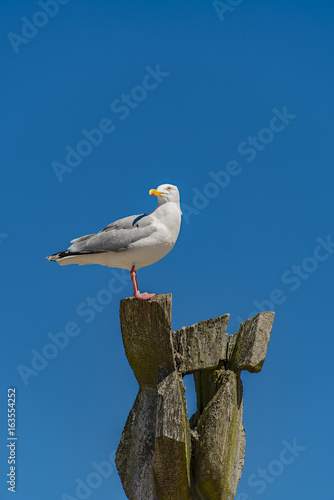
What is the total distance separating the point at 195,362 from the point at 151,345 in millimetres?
707

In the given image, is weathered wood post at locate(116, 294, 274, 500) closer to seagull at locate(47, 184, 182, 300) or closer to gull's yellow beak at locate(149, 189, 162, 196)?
seagull at locate(47, 184, 182, 300)

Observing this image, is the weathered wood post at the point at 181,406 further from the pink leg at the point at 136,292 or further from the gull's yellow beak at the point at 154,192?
the gull's yellow beak at the point at 154,192

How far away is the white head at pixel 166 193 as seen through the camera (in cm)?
988

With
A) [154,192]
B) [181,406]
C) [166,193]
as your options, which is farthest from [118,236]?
[181,406]

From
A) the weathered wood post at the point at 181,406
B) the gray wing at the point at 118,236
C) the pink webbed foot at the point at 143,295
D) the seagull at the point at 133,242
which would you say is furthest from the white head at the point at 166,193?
the weathered wood post at the point at 181,406

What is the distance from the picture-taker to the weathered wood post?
834cm

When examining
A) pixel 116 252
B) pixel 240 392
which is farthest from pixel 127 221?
pixel 240 392

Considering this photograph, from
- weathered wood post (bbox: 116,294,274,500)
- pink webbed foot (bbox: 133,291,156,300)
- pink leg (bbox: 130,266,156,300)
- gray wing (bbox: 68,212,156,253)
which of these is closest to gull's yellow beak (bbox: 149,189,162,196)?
gray wing (bbox: 68,212,156,253)

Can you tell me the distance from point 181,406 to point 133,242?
2594 millimetres

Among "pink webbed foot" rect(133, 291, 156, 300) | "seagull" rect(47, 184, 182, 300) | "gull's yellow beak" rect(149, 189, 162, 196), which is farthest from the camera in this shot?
"gull's yellow beak" rect(149, 189, 162, 196)

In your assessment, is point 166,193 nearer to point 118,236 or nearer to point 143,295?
point 118,236

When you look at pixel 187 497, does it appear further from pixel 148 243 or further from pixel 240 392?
pixel 148 243

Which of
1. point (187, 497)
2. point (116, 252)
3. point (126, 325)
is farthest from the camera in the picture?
point (116, 252)

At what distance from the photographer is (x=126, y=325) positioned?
29.1 ft
